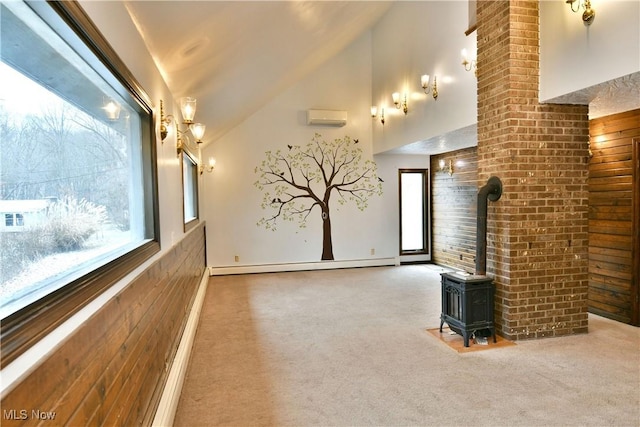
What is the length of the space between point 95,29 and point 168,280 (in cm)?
183

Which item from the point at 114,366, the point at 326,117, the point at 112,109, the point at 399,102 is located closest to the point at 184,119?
the point at 112,109

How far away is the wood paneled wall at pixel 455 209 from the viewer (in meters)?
6.39

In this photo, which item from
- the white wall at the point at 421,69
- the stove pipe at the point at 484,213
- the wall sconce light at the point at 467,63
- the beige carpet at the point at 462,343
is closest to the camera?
the beige carpet at the point at 462,343

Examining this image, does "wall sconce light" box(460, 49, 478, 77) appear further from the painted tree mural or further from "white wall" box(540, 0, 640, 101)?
the painted tree mural

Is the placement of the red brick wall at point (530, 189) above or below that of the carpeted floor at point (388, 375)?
above

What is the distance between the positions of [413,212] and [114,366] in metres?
7.03

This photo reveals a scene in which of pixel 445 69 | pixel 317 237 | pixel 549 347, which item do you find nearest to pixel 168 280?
pixel 549 347

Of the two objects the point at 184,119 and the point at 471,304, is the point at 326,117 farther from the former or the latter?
the point at 471,304

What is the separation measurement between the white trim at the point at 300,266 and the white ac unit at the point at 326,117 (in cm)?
269

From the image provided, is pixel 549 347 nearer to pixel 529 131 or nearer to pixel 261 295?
pixel 529 131

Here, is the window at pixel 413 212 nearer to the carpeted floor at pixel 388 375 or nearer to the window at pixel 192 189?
the carpeted floor at pixel 388 375

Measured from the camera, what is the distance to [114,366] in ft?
4.78

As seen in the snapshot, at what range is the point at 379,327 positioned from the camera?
4.04 m

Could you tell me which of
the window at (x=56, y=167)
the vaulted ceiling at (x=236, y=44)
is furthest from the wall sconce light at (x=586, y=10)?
the window at (x=56, y=167)
